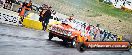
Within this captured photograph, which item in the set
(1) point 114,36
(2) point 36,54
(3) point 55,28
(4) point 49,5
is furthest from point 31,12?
(2) point 36,54

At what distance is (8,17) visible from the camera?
15312 millimetres

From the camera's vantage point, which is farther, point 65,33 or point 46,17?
point 46,17

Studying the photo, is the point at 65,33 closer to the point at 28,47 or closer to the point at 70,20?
the point at 70,20

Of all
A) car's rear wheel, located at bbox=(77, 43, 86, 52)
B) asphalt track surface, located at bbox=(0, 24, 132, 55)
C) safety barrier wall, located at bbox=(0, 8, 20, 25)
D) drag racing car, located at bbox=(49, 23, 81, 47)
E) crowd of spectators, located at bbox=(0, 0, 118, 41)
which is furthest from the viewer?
crowd of spectators, located at bbox=(0, 0, 118, 41)

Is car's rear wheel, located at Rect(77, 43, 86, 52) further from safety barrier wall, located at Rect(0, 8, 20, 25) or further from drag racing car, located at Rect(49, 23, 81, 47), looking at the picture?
safety barrier wall, located at Rect(0, 8, 20, 25)

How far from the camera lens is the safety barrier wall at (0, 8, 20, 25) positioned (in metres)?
15.1

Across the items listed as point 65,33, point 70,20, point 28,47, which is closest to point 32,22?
point 70,20

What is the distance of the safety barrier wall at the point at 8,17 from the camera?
15.1 meters

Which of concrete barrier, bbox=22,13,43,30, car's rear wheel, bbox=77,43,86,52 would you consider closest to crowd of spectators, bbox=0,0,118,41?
concrete barrier, bbox=22,13,43,30

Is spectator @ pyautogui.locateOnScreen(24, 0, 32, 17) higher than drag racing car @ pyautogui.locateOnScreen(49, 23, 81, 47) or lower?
higher

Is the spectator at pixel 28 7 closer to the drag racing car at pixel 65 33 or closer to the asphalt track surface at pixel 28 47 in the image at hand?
the asphalt track surface at pixel 28 47

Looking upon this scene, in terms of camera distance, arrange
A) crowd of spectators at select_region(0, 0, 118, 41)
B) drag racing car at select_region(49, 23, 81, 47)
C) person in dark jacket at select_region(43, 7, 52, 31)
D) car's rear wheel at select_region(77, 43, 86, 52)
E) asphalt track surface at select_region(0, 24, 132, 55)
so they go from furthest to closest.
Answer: person in dark jacket at select_region(43, 7, 52, 31)
crowd of spectators at select_region(0, 0, 118, 41)
car's rear wheel at select_region(77, 43, 86, 52)
drag racing car at select_region(49, 23, 81, 47)
asphalt track surface at select_region(0, 24, 132, 55)

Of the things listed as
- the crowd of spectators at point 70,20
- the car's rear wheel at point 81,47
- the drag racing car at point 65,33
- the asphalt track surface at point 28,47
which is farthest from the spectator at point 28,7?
the car's rear wheel at point 81,47

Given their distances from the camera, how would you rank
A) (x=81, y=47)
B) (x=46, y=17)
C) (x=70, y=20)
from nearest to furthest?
1. (x=81, y=47)
2. (x=70, y=20)
3. (x=46, y=17)
